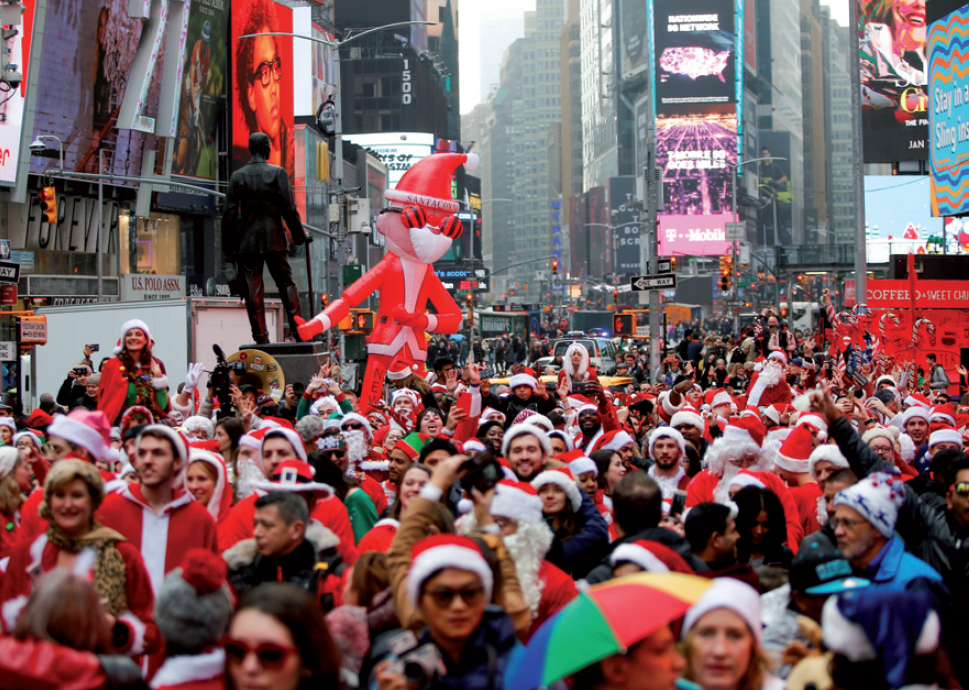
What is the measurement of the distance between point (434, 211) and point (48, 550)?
10.3 m

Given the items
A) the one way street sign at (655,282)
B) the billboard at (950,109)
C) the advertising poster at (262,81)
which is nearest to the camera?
the one way street sign at (655,282)

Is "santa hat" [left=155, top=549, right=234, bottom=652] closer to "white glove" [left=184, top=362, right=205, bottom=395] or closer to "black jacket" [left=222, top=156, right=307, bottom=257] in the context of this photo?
"white glove" [left=184, top=362, right=205, bottom=395]

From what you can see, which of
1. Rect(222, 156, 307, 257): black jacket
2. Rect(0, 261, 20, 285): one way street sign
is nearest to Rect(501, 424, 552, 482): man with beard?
Rect(222, 156, 307, 257): black jacket

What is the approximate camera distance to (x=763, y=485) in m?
6.03

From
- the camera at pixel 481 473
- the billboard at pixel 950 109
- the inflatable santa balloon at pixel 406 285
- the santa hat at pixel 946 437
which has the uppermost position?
the billboard at pixel 950 109

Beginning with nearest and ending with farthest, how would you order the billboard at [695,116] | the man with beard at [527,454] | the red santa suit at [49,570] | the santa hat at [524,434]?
the red santa suit at [49,570]
the man with beard at [527,454]
the santa hat at [524,434]
the billboard at [695,116]

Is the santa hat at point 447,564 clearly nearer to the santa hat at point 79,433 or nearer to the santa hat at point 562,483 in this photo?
the santa hat at point 562,483

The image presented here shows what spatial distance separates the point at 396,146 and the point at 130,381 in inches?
3813

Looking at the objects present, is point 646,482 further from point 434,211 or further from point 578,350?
point 434,211

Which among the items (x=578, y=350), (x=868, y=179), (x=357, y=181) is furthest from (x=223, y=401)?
(x=868, y=179)

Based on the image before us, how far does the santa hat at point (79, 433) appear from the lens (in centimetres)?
541

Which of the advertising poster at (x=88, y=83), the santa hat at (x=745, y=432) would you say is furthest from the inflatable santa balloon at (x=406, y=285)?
the advertising poster at (x=88, y=83)

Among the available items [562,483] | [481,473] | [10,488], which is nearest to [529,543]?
[481,473]

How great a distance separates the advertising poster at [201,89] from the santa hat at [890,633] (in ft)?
125
